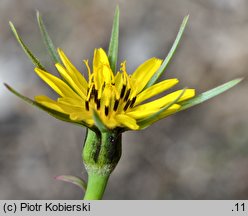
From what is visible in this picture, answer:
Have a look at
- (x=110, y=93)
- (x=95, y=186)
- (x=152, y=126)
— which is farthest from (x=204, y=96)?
(x=152, y=126)

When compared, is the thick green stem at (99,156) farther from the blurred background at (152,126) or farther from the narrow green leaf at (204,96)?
the blurred background at (152,126)

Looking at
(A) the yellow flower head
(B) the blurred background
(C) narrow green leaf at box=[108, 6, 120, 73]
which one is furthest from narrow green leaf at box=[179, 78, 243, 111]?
(B) the blurred background

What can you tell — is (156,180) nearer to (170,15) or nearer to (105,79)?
(170,15)

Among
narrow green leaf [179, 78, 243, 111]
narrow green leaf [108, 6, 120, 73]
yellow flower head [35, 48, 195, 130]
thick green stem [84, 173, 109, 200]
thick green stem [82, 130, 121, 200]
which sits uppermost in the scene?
narrow green leaf [108, 6, 120, 73]

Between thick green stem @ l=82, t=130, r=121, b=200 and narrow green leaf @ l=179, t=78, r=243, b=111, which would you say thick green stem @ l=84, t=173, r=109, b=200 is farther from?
narrow green leaf @ l=179, t=78, r=243, b=111

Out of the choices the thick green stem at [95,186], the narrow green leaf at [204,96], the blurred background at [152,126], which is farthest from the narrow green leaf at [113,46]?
the blurred background at [152,126]

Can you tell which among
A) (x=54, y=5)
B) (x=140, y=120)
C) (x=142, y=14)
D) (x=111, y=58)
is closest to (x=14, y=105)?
(x=54, y=5)
